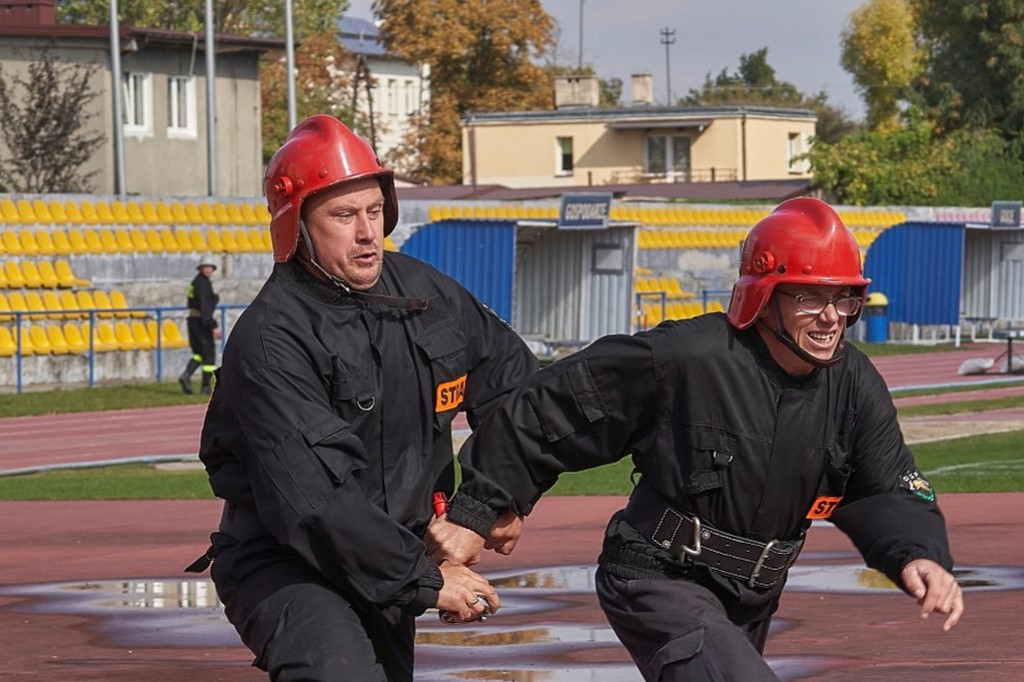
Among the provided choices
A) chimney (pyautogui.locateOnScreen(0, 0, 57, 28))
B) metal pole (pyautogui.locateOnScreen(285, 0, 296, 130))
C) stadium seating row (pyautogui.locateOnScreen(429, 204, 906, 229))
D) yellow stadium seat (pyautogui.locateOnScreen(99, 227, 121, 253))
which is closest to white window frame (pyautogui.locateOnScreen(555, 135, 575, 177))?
stadium seating row (pyautogui.locateOnScreen(429, 204, 906, 229))

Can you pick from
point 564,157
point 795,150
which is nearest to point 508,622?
point 564,157

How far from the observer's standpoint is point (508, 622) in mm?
10023

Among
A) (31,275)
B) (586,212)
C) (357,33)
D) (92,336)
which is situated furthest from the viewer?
(357,33)

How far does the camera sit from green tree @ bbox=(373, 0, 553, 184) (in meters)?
82.2

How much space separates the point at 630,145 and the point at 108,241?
5449 cm

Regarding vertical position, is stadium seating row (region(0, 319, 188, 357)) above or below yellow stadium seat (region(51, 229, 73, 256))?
below

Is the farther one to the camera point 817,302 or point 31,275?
point 31,275

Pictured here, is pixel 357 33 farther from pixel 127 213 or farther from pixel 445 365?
pixel 445 365

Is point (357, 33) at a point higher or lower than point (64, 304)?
higher

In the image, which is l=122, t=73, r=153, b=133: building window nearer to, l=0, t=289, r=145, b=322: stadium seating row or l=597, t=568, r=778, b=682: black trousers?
l=0, t=289, r=145, b=322: stadium seating row

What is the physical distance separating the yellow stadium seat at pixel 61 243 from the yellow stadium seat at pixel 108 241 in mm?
599

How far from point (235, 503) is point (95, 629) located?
206 inches

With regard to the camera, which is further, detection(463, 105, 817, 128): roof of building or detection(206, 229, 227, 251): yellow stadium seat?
detection(463, 105, 817, 128): roof of building

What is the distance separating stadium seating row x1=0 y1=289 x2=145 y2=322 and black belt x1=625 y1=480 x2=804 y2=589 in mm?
24110
